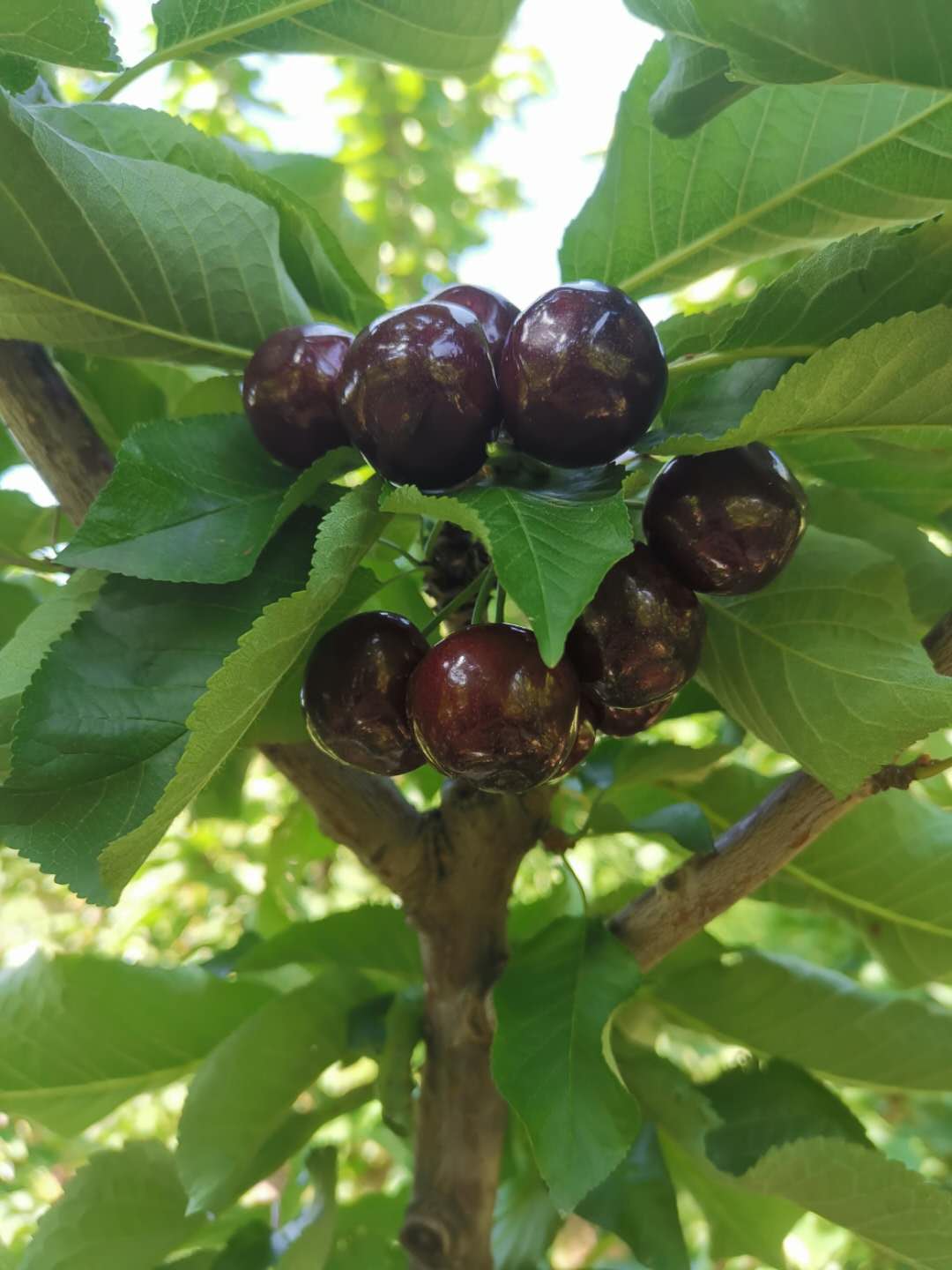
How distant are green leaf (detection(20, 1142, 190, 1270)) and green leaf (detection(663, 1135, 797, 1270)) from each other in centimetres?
31

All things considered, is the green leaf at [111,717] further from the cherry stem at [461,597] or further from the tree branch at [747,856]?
the tree branch at [747,856]

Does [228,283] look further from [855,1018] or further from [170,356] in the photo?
[855,1018]

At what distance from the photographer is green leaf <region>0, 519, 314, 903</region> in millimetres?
420

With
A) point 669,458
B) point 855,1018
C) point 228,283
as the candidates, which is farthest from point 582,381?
point 855,1018

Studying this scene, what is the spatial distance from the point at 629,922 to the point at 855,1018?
168 millimetres

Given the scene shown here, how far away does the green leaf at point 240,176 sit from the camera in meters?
0.50

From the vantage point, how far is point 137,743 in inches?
17.1

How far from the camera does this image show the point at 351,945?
699mm

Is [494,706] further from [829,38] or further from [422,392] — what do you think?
[829,38]

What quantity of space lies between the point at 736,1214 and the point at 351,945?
0.29 meters

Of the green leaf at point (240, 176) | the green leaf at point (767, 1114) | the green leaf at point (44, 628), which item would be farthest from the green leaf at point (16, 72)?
the green leaf at point (767, 1114)

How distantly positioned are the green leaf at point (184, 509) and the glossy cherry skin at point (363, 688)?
0.17 feet

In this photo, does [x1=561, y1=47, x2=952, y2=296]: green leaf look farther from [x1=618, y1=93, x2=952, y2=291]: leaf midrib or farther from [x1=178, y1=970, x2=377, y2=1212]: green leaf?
[x1=178, y1=970, x2=377, y2=1212]: green leaf

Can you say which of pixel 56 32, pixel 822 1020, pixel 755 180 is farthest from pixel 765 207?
pixel 822 1020
